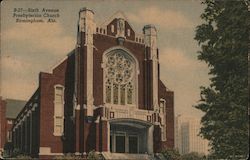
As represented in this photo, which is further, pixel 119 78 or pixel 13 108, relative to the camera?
pixel 13 108

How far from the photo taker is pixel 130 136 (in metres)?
34.0

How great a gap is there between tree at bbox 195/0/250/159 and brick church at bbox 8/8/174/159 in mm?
9842

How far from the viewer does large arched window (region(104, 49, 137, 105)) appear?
3350cm

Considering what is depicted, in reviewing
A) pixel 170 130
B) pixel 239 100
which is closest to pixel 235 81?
Answer: pixel 239 100

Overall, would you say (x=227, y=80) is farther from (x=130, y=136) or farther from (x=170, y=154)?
(x=130, y=136)

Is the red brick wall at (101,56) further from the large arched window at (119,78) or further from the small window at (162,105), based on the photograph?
the small window at (162,105)

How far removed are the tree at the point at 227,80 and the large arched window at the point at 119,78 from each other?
1137cm

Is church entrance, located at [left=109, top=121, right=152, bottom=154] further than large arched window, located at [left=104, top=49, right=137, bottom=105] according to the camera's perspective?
No

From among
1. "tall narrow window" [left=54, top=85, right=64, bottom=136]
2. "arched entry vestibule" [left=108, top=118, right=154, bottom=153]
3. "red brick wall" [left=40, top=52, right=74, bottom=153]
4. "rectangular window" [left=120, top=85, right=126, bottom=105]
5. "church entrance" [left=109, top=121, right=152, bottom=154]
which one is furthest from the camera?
"rectangular window" [left=120, top=85, right=126, bottom=105]

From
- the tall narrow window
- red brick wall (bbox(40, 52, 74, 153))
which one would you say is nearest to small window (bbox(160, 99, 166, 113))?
red brick wall (bbox(40, 52, 74, 153))

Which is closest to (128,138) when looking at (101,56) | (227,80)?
(101,56)

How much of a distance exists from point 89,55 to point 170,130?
976 centimetres

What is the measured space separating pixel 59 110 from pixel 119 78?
5460 mm

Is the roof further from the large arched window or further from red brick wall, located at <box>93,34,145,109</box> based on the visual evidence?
red brick wall, located at <box>93,34,145,109</box>
